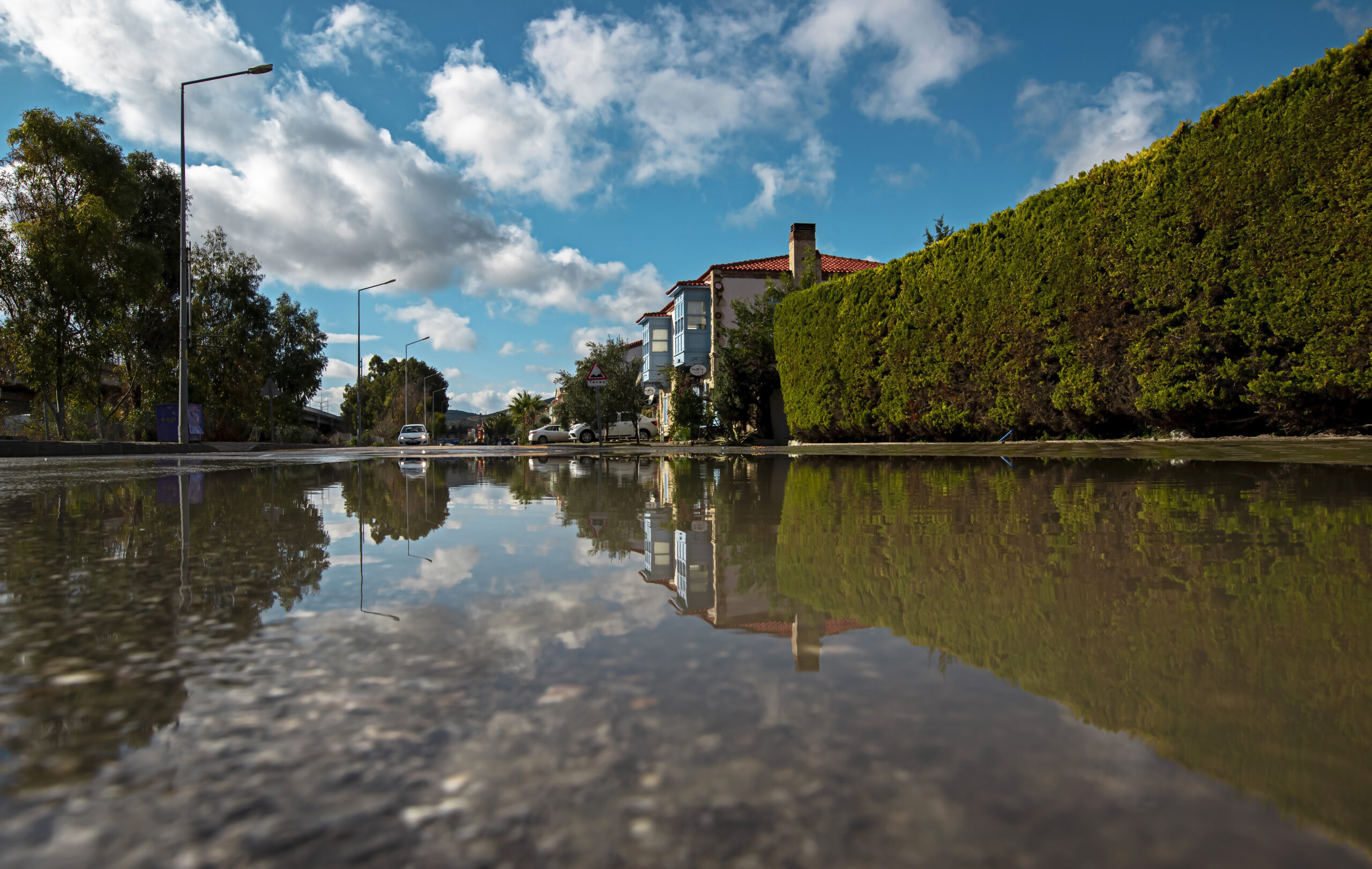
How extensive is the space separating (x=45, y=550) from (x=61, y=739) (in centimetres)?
284

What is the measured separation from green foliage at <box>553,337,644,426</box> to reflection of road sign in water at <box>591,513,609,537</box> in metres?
42.5

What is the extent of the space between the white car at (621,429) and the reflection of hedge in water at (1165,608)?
44.6 m

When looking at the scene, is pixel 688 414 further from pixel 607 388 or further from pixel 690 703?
pixel 690 703

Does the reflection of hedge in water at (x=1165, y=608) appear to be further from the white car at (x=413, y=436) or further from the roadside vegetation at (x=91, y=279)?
the white car at (x=413, y=436)

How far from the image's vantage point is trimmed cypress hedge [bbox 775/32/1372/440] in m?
A: 9.82

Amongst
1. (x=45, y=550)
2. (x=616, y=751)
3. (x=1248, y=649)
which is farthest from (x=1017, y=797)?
(x=45, y=550)

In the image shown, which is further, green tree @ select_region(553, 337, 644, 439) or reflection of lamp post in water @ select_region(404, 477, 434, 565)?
green tree @ select_region(553, 337, 644, 439)

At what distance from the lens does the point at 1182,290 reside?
11648 millimetres

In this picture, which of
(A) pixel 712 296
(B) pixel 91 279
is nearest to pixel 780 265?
(A) pixel 712 296

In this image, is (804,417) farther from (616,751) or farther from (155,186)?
(155,186)

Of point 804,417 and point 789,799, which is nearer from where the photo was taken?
point 789,799

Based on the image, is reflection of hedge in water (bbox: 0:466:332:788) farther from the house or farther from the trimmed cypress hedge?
the house

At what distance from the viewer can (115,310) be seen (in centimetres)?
2439

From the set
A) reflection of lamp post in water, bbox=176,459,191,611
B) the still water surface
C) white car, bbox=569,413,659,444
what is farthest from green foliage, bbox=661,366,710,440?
the still water surface
